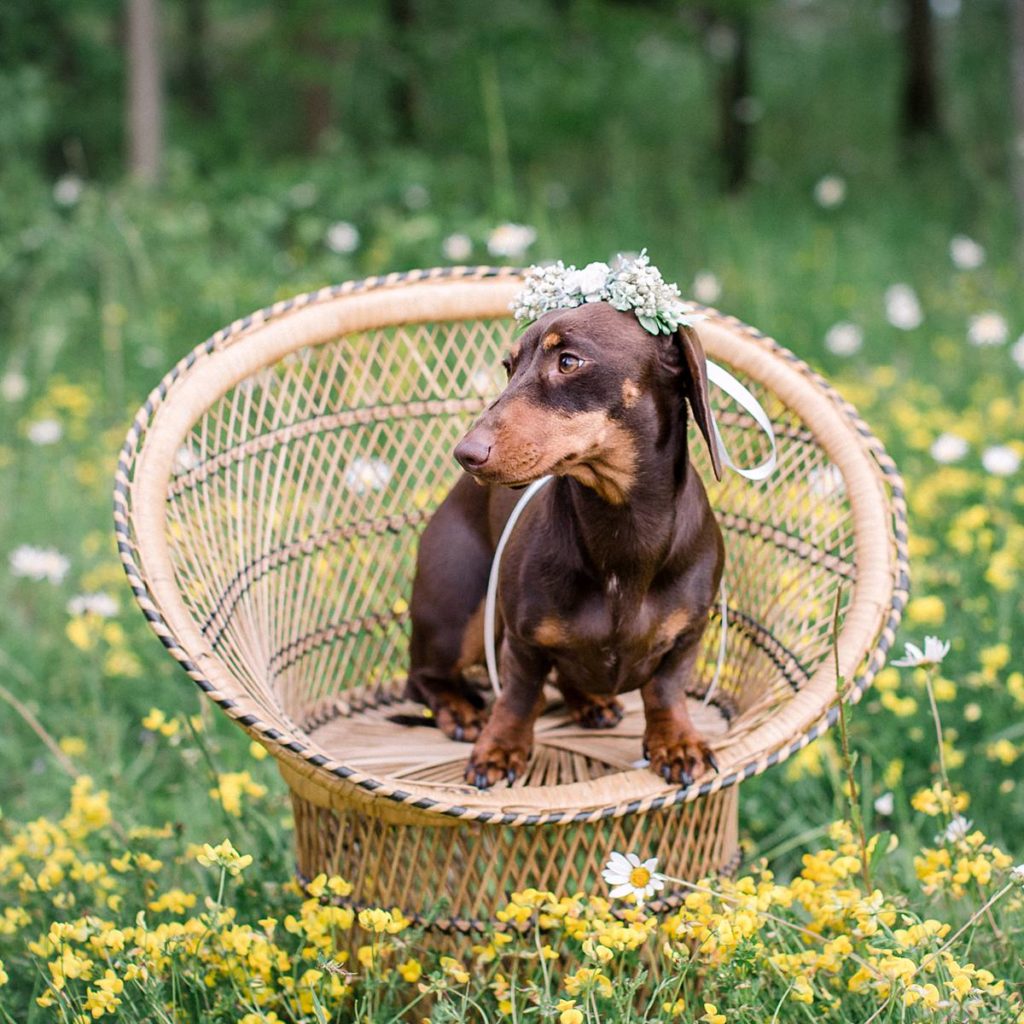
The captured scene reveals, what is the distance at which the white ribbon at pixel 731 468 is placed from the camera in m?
2.03

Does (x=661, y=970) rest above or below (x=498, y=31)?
below

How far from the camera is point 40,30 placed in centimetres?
869

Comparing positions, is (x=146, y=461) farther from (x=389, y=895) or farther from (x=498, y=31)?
(x=498, y=31)

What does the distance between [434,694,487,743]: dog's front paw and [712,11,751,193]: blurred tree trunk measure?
717cm

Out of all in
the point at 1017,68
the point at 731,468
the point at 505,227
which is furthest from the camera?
the point at 1017,68

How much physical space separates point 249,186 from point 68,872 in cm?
518

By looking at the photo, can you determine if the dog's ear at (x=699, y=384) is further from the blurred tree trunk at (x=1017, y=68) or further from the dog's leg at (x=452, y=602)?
the blurred tree trunk at (x=1017, y=68)

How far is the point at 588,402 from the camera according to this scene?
1.84m

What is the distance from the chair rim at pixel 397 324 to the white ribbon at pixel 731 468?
201 mm

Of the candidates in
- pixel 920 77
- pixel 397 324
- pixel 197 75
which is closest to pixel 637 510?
pixel 397 324

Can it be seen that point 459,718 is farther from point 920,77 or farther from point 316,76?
point 920,77

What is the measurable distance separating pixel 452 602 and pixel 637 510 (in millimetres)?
535

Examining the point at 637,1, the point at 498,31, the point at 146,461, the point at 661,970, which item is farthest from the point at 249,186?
the point at 661,970

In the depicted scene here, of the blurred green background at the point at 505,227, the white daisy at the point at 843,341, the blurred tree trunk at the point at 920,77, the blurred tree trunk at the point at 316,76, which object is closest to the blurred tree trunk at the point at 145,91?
the blurred green background at the point at 505,227
